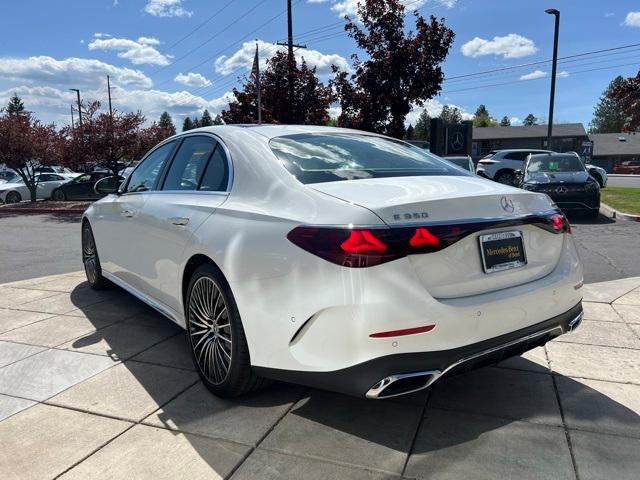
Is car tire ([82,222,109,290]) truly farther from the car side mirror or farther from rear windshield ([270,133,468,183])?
rear windshield ([270,133,468,183])

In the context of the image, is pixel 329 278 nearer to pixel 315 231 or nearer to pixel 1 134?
pixel 315 231

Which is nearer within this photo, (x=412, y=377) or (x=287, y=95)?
(x=412, y=377)

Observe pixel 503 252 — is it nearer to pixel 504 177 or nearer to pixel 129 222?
pixel 129 222

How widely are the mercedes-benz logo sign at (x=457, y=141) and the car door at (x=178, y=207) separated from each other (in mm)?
10661

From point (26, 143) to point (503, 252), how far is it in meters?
21.5

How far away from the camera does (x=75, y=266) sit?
7789 mm

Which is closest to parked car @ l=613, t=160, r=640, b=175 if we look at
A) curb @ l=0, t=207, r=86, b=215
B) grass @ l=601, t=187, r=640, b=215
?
grass @ l=601, t=187, r=640, b=215

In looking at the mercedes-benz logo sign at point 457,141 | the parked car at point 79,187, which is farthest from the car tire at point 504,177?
the parked car at point 79,187

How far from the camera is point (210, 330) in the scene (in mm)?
3240

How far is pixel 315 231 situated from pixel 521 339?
1.22 meters

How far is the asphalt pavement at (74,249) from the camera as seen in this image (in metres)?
7.13

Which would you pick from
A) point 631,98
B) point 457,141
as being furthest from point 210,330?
point 631,98

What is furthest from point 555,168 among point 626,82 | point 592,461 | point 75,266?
point 592,461

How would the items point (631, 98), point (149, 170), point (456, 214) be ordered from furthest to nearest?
point (631, 98) < point (149, 170) < point (456, 214)
